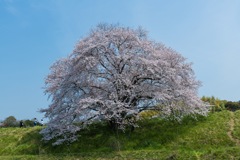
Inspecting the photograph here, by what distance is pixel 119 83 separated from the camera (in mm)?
18562

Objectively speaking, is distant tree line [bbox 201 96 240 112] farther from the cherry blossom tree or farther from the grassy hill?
the cherry blossom tree

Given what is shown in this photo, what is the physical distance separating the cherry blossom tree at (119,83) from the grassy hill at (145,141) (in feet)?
2.54

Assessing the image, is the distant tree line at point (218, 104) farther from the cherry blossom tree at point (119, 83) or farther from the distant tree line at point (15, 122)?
the distant tree line at point (15, 122)

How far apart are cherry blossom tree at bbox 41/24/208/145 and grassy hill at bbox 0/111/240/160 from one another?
2.54 ft

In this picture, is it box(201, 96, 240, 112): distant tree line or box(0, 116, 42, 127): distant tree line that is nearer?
box(201, 96, 240, 112): distant tree line

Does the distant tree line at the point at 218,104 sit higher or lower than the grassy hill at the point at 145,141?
higher

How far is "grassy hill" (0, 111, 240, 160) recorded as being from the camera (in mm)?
16280

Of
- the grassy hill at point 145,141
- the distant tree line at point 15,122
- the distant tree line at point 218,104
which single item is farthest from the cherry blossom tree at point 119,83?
the distant tree line at point 15,122

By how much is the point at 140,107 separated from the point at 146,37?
4.45m

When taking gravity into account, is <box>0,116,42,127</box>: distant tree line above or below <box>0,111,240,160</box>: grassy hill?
above

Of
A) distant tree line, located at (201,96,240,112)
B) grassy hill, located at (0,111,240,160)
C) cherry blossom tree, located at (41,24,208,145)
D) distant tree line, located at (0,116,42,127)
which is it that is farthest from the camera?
distant tree line, located at (0,116,42,127)

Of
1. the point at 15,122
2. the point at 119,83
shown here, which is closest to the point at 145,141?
the point at 119,83

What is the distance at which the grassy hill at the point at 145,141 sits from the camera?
53.4ft

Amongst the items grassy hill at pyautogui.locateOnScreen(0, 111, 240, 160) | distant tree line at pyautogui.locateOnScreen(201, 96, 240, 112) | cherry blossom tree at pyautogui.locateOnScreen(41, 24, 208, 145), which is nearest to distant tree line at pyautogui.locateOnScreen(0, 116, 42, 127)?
grassy hill at pyautogui.locateOnScreen(0, 111, 240, 160)
